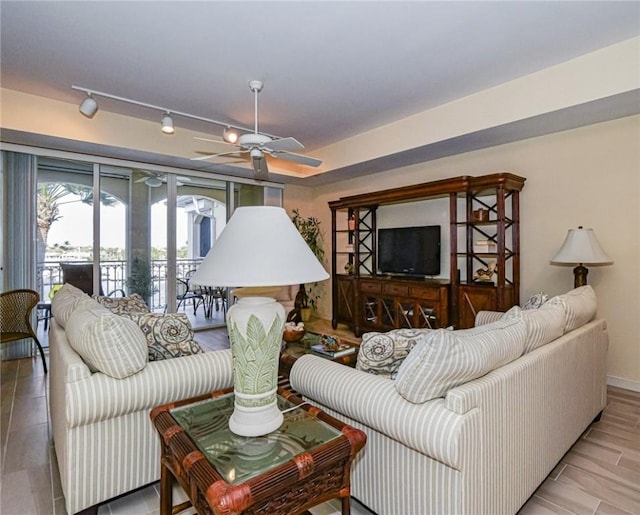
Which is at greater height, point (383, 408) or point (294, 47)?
point (294, 47)

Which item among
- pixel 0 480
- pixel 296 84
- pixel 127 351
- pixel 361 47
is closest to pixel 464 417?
pixel 127 351

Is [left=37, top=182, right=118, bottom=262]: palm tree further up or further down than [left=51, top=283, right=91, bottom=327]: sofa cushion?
further up

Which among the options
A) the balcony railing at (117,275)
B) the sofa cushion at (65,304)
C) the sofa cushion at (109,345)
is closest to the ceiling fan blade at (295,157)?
the sofa cushion at (65,304)

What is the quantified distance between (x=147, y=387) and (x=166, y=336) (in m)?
0.37

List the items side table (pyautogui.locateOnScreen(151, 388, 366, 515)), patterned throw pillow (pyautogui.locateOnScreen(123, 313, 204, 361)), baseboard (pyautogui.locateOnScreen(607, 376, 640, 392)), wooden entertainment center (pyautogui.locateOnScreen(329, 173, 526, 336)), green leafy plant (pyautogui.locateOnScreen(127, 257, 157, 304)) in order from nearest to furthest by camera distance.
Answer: side table (pyautogui.locateOnScreen(151, 388, 366, 515)), patterned throw pillow (pyautogui.locateOnScreen(123, 313, 204, 361)), baseboard (pyautogui.locateOnScreen(607, 376, 640, 392)), wooden entertainment center (pyautogui.locateOnScreen(329, 173, 526, 336)), green leafy plant (pyautogui.locateOnScreen(127, 257, 157, 304))

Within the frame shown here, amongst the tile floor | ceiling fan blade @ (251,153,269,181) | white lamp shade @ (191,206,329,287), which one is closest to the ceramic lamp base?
white lamp shade @ (191,206,329,287)

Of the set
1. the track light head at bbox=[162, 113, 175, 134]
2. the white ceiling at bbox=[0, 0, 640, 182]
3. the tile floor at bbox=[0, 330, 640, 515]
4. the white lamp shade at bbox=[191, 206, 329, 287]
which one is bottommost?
the tile floor at bbox=[0, 330, 640, 515]

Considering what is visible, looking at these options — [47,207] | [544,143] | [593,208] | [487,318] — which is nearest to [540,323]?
[487,318]

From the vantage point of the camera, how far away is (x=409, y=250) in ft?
Answer: 15.5

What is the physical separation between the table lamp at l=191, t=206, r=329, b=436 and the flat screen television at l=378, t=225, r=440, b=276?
3415 millimetres

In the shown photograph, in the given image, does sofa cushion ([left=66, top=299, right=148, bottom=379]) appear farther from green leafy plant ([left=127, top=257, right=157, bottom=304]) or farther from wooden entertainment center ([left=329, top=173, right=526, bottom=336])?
green leafy plant ([left=127, top=257, right=157, bottom=304])

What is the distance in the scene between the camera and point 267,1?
7.35 feet

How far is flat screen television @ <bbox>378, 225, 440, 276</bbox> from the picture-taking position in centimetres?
451

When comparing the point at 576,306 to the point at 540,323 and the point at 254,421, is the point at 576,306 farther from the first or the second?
the point at 254,421
